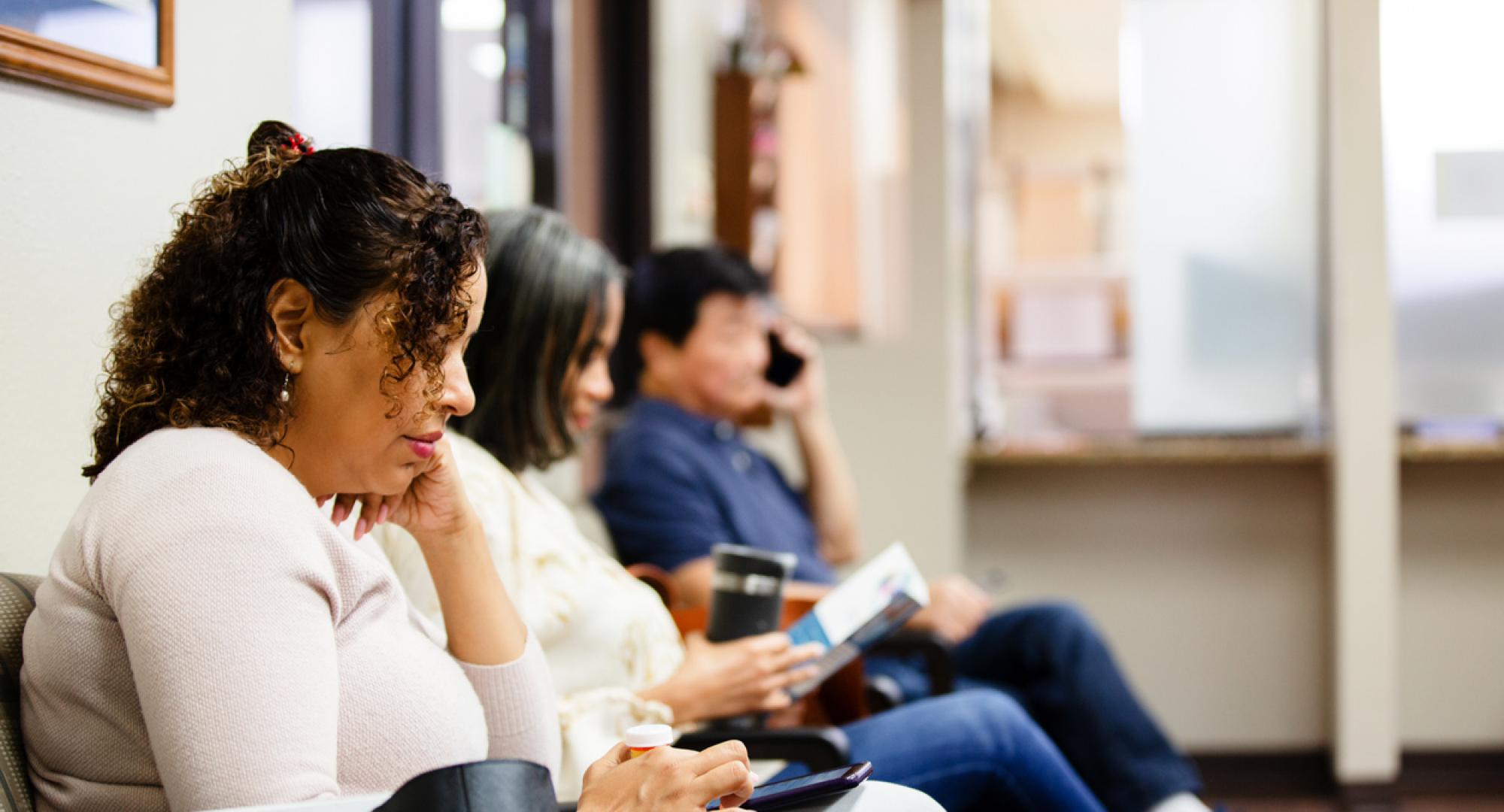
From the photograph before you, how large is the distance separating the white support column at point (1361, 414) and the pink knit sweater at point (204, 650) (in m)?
2.82

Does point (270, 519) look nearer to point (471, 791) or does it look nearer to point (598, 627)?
point (471, 791)

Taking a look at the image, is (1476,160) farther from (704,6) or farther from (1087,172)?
(1087,172)

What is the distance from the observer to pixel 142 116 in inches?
50.5

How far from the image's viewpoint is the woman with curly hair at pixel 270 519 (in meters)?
0.85

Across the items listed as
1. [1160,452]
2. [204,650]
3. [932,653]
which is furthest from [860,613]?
[1160,452]

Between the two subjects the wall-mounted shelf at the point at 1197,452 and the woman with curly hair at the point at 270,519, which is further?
the wall-mounted shelf at the point at 1197,452

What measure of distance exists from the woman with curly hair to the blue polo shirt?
1059 millimetres

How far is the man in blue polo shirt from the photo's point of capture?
2236mm

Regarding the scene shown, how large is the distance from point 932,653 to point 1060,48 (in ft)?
15.9

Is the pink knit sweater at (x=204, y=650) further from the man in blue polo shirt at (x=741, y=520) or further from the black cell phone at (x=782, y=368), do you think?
the black cell phone at (x=782, y=368)

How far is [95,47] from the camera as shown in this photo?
3.95 ft

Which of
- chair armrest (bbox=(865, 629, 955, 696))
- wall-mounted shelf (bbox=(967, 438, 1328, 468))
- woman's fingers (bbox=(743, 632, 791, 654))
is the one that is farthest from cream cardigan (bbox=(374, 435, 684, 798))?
wall-mounted shelf (bbox=(967, 438, 1328, 468))

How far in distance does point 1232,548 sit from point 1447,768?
794 mm

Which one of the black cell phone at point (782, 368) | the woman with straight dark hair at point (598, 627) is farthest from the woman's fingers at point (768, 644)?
the black cell phone at point (782, 368)
